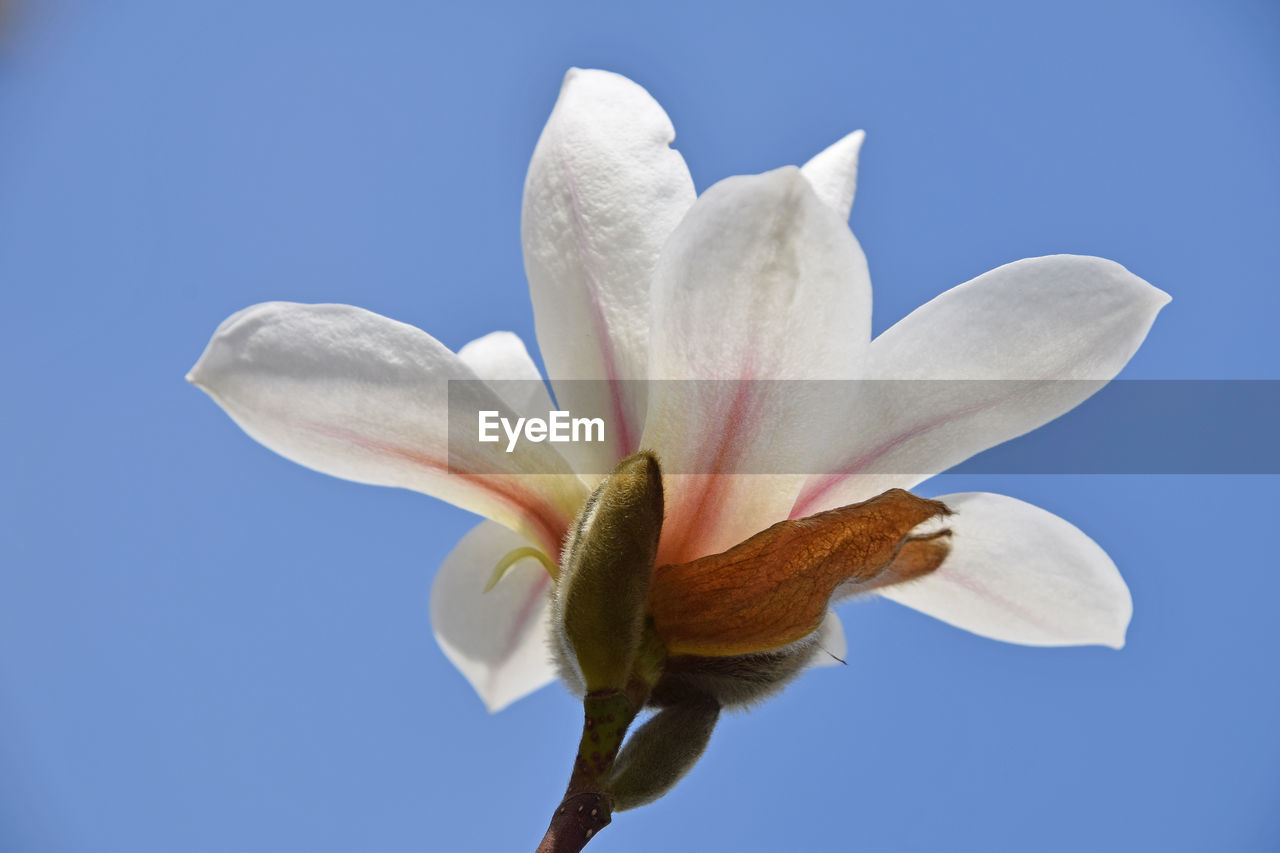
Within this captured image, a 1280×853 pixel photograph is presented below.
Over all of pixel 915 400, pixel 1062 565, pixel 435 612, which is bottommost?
pixel 435 612

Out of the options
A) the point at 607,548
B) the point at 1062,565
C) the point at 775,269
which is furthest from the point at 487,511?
the point at 1062,565

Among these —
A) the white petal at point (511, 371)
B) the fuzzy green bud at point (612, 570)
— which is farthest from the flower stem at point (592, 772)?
the white petal at point (511, 371)

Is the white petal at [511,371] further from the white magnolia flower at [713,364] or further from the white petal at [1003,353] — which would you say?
the white petal at [1003,353]

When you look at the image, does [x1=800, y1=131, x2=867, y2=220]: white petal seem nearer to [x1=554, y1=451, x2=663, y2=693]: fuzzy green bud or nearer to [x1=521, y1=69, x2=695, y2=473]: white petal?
[x1=521, y1=69, x2=695, y2=473]: white petal

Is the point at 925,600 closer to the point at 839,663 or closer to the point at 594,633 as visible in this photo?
the point at 839,663

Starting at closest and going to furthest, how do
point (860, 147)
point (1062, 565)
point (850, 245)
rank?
point (850, 245)
point (1062, 565)
point (860, 147)

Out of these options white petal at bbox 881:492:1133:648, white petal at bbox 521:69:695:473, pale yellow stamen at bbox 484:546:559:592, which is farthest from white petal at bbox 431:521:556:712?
white petal at bbox 881:492:1133:648

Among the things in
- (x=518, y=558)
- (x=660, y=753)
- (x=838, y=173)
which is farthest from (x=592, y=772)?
(x=838, y=173)
